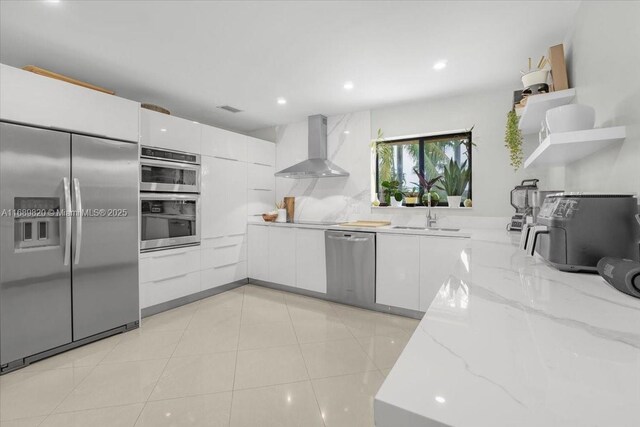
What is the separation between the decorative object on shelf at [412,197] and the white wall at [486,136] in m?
0.45

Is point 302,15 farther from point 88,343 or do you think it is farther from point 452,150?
point 88,343

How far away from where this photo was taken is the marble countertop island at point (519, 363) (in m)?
0.36

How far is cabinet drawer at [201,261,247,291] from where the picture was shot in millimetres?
3578

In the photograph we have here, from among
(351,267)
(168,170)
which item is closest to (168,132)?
(168,170)

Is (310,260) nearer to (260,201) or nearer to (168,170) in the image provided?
(260,201)

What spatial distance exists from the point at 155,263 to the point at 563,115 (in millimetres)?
3376

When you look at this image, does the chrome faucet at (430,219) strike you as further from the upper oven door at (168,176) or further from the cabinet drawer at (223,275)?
the upper oven door at (168,176)

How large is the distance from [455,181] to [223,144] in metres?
2.87

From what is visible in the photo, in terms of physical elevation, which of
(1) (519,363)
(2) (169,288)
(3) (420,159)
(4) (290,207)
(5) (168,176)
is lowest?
(2) (169,288)

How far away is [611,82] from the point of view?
4.26 feet

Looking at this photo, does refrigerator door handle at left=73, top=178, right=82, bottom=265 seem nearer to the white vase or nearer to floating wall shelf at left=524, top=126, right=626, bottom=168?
floating wall shelf at left=524, top=126, right=626, bottom=168

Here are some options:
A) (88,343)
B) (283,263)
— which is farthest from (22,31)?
(283,263)

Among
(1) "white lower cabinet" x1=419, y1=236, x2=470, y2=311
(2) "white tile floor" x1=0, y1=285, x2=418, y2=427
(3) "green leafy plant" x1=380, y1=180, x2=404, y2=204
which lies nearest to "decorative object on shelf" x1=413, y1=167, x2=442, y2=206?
(3) "green leafy plant" x1=380, y1=180, x2=404, y2=204

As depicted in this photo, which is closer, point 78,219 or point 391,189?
point 78,219
